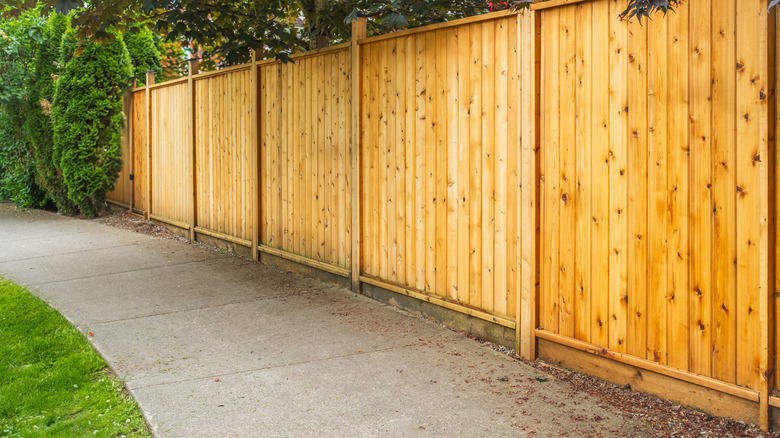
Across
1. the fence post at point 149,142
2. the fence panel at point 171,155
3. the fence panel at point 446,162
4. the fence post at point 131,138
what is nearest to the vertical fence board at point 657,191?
the fence panel at point 446,162

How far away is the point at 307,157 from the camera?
7.04m

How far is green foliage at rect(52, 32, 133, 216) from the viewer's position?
11891 millimetres

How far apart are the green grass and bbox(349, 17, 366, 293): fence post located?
2.27m

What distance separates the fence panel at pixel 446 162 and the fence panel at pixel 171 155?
458 centimetres

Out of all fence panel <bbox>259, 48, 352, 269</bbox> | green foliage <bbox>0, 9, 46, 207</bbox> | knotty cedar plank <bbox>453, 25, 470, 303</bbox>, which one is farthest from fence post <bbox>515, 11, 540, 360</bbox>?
green foliage <bbox>0, 9, 46, 207</bbox>

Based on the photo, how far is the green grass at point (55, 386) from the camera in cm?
363

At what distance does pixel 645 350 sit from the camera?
385cm

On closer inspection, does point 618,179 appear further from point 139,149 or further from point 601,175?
point 139,149

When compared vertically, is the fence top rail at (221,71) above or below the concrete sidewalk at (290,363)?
above

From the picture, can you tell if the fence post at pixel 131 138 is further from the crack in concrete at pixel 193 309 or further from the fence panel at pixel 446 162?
the fence panel at pixel 446 162

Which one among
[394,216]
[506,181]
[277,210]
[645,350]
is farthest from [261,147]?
[645,350]

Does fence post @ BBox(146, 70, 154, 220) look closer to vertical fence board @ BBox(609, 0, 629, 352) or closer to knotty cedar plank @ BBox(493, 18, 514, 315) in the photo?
knotty cedar plank @ BBox(493, 18, 514, 315)

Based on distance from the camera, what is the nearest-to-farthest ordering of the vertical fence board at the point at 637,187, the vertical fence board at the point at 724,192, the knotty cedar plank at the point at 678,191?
the vertical fence board at the point at 724,192 < the knotty cedar plank at the point at 678,191 < the vertical fence board at the point at 637,187

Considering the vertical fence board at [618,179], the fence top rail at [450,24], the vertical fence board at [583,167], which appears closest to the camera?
the vertical fence board at [618,179]
